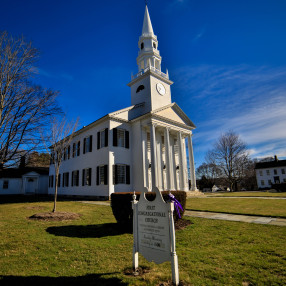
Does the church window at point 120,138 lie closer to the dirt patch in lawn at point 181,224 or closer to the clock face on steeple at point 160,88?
the clock face on steeple at point 160,88

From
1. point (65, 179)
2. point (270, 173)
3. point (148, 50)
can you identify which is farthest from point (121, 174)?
point (270, 173)

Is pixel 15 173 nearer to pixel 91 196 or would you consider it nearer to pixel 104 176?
pixel 91 196

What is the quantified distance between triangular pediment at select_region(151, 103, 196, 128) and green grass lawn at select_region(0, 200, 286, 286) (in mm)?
15641

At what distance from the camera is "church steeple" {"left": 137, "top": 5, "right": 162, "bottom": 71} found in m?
26.8

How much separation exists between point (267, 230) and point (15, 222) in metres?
9.46

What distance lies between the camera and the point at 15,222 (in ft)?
25.7

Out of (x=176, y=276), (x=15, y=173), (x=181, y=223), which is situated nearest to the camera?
(x=176, y=276)

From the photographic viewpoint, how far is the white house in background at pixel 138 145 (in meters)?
19.7

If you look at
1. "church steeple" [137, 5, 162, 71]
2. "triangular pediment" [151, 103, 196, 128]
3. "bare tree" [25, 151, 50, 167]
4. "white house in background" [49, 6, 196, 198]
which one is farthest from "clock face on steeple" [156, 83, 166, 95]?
"bare tree" [25, 151, 50, 167]

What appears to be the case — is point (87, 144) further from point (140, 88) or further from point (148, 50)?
point (148, 50)

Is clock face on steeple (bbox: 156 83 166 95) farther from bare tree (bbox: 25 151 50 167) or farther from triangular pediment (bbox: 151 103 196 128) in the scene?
bare tree (bbox: 25 151 50 167)

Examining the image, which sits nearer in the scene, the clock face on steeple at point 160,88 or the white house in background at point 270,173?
the clock face on steeple at point 160,88

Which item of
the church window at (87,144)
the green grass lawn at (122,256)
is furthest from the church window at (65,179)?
the green grass lawn at (122,256)

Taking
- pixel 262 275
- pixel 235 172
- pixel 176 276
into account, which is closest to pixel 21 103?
pixel 176 276
